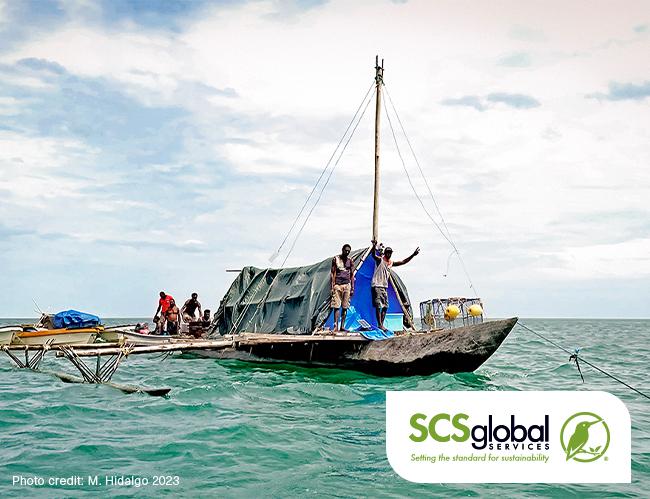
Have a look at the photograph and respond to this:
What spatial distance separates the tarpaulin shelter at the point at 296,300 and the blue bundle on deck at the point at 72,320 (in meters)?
4.46

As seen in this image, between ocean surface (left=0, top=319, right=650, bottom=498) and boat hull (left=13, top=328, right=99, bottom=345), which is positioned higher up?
boat hull (left=13, top=328, right=99, bottom=345)

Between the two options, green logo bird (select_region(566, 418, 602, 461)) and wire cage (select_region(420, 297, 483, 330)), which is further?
wire cage (select_region(420, 297, 483, 330))

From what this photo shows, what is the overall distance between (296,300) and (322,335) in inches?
124

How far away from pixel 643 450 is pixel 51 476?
724cm

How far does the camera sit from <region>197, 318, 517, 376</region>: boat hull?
39.9 feet

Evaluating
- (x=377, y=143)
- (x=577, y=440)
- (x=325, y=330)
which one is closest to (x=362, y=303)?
(x=325, y=330)

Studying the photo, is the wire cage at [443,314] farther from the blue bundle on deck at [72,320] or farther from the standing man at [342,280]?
the blue bundle on deck at [72,320]

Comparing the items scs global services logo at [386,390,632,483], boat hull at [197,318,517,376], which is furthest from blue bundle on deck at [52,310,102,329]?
scs global services logo at [386,390,632,483]

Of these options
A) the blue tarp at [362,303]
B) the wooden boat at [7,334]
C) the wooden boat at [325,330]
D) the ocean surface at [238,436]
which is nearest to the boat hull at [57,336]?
the wooden boat at [7,334]

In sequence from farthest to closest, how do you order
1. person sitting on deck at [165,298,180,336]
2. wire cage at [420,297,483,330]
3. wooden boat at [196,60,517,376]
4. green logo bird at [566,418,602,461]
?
1. person sitting on deck at [165,298,180,336]
2. wire cage at [420,297,483,330]
3. wooden boat at [196,60,517,376]
4. green logo bird at [566,418,602,461]

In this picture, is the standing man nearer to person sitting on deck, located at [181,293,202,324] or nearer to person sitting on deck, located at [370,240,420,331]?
person sitting on deck, located at [370,240,420,331]

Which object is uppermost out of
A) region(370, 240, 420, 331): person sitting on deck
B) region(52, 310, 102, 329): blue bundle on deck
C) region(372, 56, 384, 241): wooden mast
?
region(372, 56, 384, 241): wooden mast

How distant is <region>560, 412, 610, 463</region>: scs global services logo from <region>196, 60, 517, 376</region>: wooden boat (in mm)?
5389

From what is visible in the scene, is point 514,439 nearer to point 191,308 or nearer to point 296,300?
point 296,300
